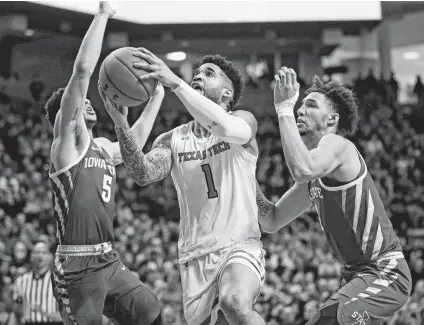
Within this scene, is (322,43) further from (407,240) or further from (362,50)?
(407,240)

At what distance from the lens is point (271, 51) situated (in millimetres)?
23938

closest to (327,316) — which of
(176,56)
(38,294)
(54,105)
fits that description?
(54,105)

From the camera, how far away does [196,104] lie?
4566mm

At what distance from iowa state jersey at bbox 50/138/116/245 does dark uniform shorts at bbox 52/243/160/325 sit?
0.09m

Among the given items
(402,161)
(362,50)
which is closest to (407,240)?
(402,161)

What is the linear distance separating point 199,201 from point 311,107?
1045 millimetres

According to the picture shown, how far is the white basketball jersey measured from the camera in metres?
4.88

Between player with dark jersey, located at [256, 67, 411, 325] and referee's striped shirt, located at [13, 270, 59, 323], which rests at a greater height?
player with dark jersey, located at [256, 67, 411, 325]

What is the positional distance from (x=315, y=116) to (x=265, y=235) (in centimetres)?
957

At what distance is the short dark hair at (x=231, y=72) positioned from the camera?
5324 millimetres

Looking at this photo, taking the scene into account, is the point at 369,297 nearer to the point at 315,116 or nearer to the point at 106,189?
the point at 315,116

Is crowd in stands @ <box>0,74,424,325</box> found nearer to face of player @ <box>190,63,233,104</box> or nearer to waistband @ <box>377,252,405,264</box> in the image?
face of player @ <box>190,63,233,104</box>

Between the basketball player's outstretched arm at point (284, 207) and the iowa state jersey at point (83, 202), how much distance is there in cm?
117

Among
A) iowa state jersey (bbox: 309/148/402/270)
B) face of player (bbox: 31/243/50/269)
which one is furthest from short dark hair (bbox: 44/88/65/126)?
face of player (bbox: 31/243/50/269)
